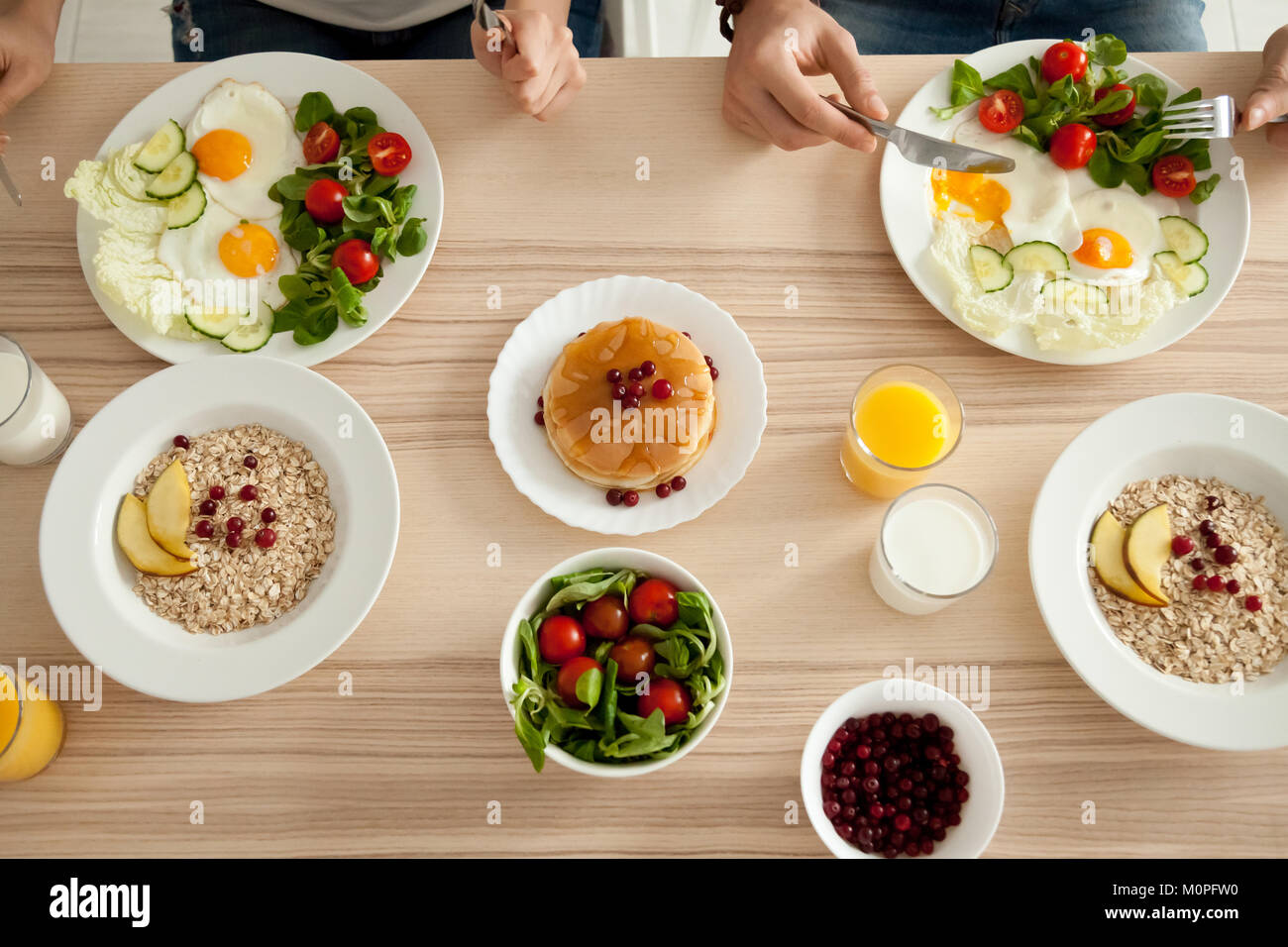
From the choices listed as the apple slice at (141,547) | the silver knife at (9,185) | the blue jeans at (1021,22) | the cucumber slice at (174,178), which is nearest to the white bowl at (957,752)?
the apple slice at (141,547)

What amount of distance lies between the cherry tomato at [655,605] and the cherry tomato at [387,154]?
823mm

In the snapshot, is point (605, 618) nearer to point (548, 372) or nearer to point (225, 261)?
point (548, 372)

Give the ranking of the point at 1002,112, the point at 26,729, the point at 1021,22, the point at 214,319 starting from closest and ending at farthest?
the point at 26,729, the point at 214,319, the point at 1002,112, the point at 1021,22

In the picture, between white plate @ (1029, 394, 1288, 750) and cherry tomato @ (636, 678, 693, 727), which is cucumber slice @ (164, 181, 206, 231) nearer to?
cherry tomato @ (636, 678, 693, 727)

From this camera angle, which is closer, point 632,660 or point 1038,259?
point 632,660

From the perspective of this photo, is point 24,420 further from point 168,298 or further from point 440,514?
point 440,514

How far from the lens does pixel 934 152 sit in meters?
1.39

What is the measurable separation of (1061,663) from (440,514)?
0.96m

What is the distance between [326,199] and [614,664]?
2.88 ft

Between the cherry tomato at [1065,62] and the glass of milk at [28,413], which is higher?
the cherry tomato at [1065,62]

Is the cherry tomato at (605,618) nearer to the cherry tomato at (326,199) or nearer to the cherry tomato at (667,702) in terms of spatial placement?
the cherry tomato at (667,702)

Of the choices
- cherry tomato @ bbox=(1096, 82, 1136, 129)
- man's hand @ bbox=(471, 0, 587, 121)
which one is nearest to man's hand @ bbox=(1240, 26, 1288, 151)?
cherry tomato @ bbox=(1096, 82, 1136, 129)

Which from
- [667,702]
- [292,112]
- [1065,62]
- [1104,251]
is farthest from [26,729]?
[1065,62]

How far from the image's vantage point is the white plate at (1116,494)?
1.16 meters
